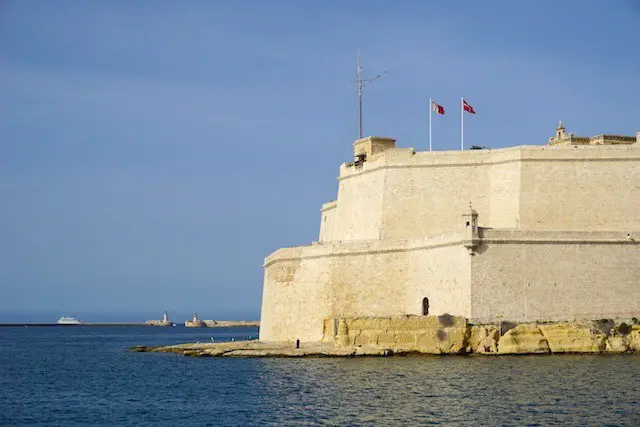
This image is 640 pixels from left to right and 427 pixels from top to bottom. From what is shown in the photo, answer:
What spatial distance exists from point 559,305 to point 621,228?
197 inches

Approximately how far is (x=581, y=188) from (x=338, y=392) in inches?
646

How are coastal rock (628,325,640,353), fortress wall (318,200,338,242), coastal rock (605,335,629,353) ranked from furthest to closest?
1. fortress wall (318,200,338,242)
2. coastal rock (628,325,640,353)
3. coastal rock (605,335,629,353)

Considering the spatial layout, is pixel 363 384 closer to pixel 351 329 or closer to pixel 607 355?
pixel 351 329

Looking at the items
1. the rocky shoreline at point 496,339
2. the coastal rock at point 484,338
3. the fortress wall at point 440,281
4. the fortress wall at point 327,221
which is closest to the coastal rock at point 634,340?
the rocky shoreline at point 496,339

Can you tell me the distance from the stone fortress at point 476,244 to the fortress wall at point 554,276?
0.04 m

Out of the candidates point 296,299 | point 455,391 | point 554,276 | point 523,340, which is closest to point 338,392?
point 455,391

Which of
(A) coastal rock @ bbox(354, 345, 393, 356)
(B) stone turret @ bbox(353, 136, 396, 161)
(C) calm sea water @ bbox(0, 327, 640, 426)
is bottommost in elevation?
(C) calm sea water @ bbox(0, 327, 640, 426)

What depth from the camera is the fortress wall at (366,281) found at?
142ft

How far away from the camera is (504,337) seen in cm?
4091

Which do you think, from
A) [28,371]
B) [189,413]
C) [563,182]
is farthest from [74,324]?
[189,413]

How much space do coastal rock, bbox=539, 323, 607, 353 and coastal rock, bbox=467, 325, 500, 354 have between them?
5.44ft

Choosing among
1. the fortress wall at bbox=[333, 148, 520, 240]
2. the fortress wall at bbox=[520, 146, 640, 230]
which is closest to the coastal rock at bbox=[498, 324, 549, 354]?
the fortress wall at bbox=[520, 146, 640, 230]

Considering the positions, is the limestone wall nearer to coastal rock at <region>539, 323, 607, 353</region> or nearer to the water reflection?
coastal rock at <region>539, 323, 607, 353</region>

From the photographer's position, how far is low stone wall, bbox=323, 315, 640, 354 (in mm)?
40938
